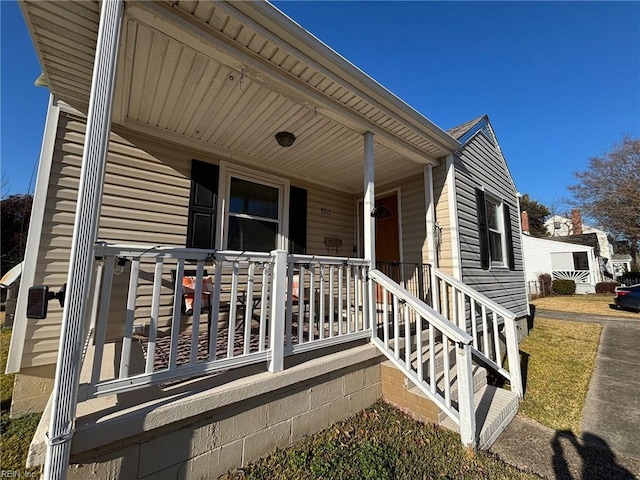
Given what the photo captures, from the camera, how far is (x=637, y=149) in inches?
659

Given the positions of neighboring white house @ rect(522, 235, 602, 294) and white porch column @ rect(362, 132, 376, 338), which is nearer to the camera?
white porch column @ rect(362, 132, 376, 338)

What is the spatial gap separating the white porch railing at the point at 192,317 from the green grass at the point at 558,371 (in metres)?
2.29

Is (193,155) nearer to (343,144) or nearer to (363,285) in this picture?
(343,144)

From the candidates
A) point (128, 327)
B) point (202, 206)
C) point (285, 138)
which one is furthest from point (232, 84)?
point (128, 327)

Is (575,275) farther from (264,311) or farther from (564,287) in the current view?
(264,311)

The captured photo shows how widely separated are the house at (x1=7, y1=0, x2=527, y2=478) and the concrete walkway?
0.24 metres

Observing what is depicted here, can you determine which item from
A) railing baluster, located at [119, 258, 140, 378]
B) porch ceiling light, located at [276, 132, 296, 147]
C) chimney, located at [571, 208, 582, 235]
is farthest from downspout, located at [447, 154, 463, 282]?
chimney, located at [571, 208, 582, 235]

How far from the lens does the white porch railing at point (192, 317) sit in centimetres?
167

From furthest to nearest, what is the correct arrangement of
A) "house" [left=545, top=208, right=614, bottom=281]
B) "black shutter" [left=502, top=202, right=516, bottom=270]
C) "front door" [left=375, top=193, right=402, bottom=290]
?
"house" [left=545, top=208, right=614, bottom=281] → "black shutter" [left=502, top=202, right=516, bottom=270] → "front door" [left=375, top=193, right=402, bottom=290]

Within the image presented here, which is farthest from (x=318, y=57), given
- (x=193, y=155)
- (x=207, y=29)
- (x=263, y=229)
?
(x=263, y=229)

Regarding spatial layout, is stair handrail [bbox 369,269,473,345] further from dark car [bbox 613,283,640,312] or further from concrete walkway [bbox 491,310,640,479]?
dark car [bbox 613,283,640,312]

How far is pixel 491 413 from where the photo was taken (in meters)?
2.84

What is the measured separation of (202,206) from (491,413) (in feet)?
13.9

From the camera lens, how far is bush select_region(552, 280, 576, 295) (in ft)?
53.7
